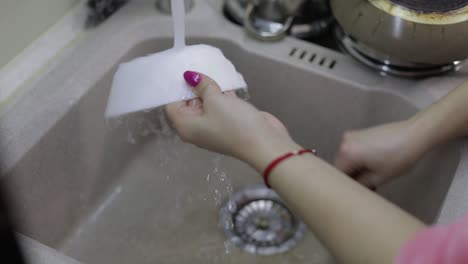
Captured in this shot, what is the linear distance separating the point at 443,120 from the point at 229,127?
0.78 ft

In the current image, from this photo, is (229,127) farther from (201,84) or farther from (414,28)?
(414,28)

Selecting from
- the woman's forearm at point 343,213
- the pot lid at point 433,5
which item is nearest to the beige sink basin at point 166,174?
the pot lid at point 433,5

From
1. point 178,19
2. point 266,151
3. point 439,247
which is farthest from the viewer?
point 178,19

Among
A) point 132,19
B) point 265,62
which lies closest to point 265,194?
point 265,62

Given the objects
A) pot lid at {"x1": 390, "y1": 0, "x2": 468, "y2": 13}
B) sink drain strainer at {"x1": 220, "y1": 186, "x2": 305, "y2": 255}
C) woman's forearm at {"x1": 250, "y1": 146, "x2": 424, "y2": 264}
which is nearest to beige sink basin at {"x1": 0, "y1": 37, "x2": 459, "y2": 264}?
sink drain strainer at {"x1": 220, "y1": 186, "x2": 305, "y2": 255}

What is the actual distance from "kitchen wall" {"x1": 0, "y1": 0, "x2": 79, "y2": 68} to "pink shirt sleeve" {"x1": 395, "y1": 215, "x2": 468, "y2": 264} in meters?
0.50

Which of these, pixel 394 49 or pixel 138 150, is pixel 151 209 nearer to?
pixel 138 150

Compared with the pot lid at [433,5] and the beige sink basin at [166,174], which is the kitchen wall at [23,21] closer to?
the beige sink basin at [166,174]

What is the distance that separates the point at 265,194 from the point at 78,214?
26 centimetres

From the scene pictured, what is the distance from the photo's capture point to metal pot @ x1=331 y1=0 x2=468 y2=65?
24.0 inches

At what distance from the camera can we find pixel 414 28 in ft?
2.01

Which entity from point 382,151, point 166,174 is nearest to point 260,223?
point 166,174

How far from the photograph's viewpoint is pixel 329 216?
1.37 ft

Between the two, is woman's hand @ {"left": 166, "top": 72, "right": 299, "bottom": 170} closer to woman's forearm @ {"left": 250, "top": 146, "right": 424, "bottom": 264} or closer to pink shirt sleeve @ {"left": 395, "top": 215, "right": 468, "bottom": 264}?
woman's forearm @ {"left": 250, "top": 146, "right": 424, "bottom": 264}
